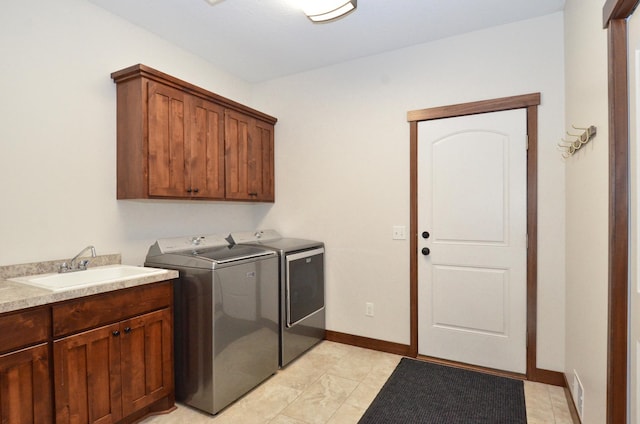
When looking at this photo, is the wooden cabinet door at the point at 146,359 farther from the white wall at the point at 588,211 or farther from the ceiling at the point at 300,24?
the white wall at the point at 588,211

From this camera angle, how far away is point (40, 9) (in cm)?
210

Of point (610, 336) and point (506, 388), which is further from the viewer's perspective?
point (506, 388)

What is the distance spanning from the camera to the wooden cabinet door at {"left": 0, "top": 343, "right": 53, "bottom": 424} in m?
1.47

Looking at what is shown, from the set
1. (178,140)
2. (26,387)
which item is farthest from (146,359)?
(178,140)

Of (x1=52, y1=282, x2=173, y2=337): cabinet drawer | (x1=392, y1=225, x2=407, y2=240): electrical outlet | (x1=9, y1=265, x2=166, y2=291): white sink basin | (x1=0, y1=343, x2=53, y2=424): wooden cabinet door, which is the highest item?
(x1=392, y1=225, x2=407, y2=240): electrical outlet

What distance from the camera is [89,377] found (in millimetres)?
1771

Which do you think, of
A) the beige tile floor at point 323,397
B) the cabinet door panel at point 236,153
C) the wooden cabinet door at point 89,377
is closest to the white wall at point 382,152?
the beige tile floor at point 323,397

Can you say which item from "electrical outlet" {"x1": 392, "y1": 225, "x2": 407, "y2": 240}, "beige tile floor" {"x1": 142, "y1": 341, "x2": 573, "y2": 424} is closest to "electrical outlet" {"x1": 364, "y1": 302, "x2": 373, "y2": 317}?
"beige tile floor" {"x1": 142, "y1": 341, "x2": 573, "y2": 424}

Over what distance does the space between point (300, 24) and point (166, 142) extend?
1.35 meters

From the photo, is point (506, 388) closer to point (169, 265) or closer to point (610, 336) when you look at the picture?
point (610, 336)

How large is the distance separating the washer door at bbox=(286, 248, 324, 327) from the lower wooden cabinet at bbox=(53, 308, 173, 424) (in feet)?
3.29

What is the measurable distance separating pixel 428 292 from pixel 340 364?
95 centimetres

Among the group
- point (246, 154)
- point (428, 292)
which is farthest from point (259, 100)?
point (428, 292)

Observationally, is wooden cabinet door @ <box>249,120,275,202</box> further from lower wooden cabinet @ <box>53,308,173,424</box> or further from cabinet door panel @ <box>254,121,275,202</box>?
lower wooden cabinet @ <box>53,308,173,424</box>
